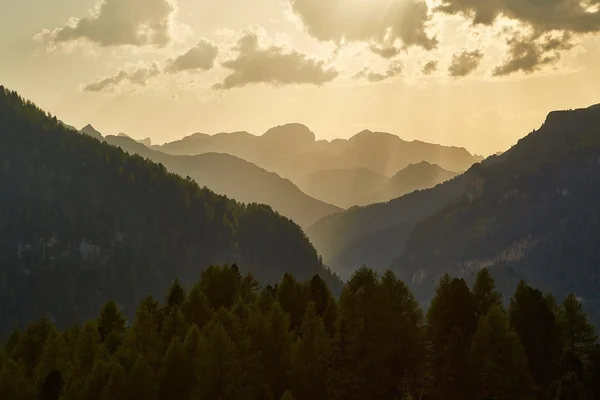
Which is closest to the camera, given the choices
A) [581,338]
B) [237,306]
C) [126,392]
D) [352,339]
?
[126,392]

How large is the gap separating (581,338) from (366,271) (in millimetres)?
23243

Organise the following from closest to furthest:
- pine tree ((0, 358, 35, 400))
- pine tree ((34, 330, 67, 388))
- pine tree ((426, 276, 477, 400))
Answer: pine tree ((426, 276, 477, 400))
pine tree ((0, 358, 35, 400))
pine tree ((34, 330, 67, 388))

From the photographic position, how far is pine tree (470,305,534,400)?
6619cm

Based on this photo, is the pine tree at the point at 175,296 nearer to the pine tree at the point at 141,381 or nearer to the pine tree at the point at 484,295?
the pine tree at the point at 141,381

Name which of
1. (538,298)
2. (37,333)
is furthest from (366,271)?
(37,333)

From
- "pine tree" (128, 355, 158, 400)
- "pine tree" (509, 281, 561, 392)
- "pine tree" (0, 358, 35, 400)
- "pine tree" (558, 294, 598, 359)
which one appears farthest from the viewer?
"pine tree" (558, 294, 598, 359)

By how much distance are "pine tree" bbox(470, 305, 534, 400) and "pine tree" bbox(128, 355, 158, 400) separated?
93.4ft

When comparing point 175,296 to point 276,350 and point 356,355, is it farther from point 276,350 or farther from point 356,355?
point 356,355

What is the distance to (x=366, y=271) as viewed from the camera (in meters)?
83.8

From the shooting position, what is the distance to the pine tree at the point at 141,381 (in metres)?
68.6

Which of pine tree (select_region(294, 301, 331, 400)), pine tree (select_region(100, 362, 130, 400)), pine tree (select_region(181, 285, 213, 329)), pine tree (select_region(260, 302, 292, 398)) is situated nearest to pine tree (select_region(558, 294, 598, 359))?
pine tree (select_region(294, 301, 331, 400))

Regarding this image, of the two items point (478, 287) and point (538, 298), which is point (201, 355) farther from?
point (538, 298)

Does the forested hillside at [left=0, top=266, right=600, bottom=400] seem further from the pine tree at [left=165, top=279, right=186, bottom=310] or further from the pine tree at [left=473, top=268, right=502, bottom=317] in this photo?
the pine tree at [left=165, top=279, right=186, bottom=310]

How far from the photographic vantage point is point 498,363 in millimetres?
67125
